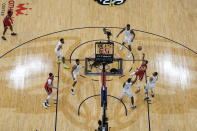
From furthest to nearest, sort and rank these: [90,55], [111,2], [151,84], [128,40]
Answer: [111,2] → [90,55] → [128,40] → [151,84]

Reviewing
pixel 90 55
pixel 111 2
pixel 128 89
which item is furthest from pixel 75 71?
pixel 111 2

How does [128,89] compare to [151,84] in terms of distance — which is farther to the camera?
[151,84]

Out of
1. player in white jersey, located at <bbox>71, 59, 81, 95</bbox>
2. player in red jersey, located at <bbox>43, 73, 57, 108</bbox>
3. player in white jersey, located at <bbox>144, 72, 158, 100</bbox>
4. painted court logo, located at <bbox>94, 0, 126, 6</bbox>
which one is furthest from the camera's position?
painted court logo, located at <bbox>94, 0, 126, 6</bbox>

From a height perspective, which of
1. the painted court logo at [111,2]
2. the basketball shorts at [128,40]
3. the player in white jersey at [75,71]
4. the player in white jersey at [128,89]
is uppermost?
the painted court logo at [111,2]

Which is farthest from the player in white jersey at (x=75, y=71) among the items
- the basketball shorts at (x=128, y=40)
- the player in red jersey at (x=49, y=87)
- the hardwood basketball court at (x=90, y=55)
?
the basketball shorts at (x=128, y=40)

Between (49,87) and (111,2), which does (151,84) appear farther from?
(111,2)

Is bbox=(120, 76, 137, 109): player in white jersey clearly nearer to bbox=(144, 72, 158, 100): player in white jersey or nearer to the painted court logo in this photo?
bbox=(144, 72, 158, 100): player in white jersey

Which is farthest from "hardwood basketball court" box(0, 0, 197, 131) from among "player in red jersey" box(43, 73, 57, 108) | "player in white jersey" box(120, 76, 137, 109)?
"player in white jersey" box(120, 76, 137, 109)

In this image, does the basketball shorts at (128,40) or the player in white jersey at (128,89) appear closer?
the player in white jersey at (128,89)

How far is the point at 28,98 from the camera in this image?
1050cm

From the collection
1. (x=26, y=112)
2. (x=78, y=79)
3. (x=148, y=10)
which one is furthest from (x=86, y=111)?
(x=148, y=10)

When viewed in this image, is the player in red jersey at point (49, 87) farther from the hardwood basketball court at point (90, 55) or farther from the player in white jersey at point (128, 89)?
the player in white jersey at point (128, 89)

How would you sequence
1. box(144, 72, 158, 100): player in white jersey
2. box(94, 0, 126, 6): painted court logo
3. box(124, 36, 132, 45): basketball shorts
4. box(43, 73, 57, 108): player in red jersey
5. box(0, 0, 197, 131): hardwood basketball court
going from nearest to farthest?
box(43, 73, 57, 108): player in red jersey
box(144, 72, 158, 100): player in white jersey
box(0, 0, 197, 131): hardwood basketball court
box(124, 36, 132, 45): basketball shorts
box(94, 0, 126, 6): painted court logo

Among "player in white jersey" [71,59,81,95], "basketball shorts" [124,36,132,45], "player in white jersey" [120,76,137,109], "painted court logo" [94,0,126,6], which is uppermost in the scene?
"painted court logo" [94,0,126,6]
